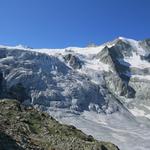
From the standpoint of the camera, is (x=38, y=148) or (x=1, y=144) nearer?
(x=1, y=144)

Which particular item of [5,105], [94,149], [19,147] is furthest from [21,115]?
[19,147]

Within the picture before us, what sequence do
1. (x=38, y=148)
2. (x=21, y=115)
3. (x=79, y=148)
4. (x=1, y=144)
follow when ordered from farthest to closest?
(x=21, y=115), (x=79, y=148), (x=38, y=148), (x=1, y=144)

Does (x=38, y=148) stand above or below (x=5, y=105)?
below

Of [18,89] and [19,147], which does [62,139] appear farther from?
[18,89]

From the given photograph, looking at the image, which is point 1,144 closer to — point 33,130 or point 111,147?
point 33,130

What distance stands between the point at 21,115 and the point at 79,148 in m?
9.58

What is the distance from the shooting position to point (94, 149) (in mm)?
39906

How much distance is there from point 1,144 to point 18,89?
390 ft

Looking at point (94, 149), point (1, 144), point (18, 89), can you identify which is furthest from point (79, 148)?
point (18, 89)

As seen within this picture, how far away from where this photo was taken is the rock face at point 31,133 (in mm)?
33969

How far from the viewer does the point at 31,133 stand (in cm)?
4003

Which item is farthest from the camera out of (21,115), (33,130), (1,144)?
(21,115)

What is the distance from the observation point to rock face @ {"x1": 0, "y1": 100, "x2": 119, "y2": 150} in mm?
33969

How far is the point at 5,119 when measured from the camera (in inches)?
1535
